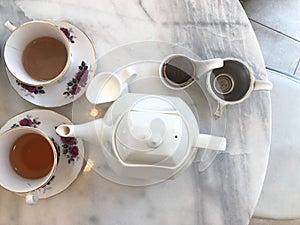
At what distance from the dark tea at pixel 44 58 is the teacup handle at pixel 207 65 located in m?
0.28

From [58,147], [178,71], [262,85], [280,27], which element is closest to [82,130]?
[58,147]

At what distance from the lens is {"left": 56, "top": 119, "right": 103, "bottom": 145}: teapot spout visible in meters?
0.78

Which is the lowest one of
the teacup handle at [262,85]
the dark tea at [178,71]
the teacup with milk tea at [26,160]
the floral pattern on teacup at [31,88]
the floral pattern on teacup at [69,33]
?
the teacup with milk tea at [26,160]

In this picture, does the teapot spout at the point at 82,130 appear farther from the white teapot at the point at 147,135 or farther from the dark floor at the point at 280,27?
the dark floor at the point at 280,27

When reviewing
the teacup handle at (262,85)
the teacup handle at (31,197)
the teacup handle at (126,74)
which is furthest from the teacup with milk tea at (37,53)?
the teacup handle at (262,85)

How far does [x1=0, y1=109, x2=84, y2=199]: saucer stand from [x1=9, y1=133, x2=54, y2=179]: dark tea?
0.07 ft

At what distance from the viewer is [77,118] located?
905 millimetres

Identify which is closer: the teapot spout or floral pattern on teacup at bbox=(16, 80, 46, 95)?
the teapot spout

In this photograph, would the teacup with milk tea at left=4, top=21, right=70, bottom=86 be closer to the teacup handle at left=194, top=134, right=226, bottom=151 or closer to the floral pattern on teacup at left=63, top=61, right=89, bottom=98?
the floral pattern on teacup at left=63, top=61, right=89, bottom=98

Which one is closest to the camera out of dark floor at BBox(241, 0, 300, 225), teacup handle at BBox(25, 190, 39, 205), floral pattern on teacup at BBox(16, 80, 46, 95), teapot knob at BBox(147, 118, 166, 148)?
Result: teapot knob at BBox(147, 118, 166, 148)

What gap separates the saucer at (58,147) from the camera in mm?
897

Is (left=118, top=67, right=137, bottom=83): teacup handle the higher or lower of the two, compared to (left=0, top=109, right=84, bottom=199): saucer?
higher

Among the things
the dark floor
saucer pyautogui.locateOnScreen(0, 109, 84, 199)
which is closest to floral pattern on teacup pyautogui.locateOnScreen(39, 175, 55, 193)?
saucer pyautogui.locateOnScreen(0, 109, 84, 199)

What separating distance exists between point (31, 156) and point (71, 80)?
179 millimetres
